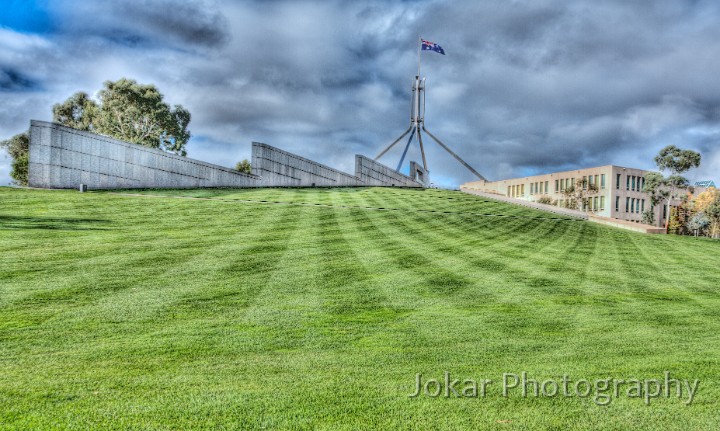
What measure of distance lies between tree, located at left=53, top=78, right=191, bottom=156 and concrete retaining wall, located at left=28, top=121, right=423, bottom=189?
23265 mm

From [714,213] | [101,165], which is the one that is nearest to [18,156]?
[101,165]

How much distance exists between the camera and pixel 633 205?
93.4 meters

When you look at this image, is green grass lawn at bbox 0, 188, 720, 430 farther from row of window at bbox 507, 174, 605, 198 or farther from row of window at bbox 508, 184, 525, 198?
row of window at bbox 508, 184, 525, 198

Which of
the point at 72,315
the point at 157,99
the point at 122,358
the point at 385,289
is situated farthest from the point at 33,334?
the point at 157,99

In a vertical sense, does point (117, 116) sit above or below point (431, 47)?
below

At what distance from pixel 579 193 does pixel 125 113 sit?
7861cm

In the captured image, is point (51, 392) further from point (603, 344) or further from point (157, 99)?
point (157, 99)

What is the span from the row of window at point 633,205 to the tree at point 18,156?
94.3m

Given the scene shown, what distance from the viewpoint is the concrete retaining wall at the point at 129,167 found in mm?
22766

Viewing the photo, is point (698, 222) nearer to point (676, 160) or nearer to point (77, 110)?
point (676, 160)

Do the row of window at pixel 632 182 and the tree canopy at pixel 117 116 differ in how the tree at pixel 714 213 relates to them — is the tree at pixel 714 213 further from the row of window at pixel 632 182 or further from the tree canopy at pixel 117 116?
the tree canopy at pixel 117 116

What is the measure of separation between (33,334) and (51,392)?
6.49ft

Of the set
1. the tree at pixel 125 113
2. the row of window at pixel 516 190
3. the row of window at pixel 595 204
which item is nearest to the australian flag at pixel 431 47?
the tree at pixel 125 113

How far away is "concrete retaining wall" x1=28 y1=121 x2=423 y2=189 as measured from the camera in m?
22.8
